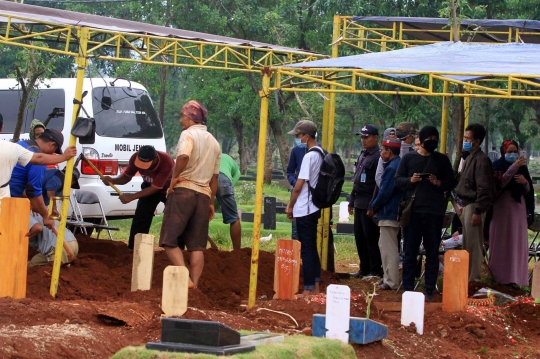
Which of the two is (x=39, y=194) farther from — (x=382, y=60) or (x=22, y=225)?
(x=382, y=60)

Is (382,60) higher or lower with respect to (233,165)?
higher

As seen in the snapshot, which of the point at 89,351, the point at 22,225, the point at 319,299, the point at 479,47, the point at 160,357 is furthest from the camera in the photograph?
the point at 479,47

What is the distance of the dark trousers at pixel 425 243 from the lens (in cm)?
941

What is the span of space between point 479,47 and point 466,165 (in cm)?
136

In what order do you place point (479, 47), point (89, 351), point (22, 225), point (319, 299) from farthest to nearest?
point (479, 47) < point (319, 299) < point (22, 225) < point (89, 351)

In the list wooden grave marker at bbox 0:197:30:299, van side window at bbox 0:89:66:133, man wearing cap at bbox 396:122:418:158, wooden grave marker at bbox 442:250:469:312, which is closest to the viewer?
wooden grave marker at bbox 0:197:30:299

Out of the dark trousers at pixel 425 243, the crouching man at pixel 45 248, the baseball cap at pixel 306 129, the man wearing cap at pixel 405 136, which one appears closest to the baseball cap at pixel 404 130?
the man wearing cap at pixel 405 136

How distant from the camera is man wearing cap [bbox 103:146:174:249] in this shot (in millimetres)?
10070

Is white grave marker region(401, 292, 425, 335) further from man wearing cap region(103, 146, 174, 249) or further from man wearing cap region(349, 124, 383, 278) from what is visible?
man wearing cap region(103, 146, 174, 249)

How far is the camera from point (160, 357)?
16.2 feet

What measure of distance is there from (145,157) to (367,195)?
274 centimetres

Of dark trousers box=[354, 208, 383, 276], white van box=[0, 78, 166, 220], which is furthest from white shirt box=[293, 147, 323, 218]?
white van box=[0, 78, 166, 220]

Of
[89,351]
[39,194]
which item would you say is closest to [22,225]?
[39,194]

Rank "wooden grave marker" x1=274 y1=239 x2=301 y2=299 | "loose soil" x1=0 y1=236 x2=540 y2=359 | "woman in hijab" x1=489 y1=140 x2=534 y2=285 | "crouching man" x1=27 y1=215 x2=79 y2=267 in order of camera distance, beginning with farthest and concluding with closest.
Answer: "woman in hijab" x1=489 y1=140 x2=534 y2=285 → "crouching man" x1=27 y1=215 x2=79 y2=267 → "wooden grave marker" x1=274 y1=239 x2=301 y2=299 → "loose soil" x1=0 y1=236 x2=540 y2=359
